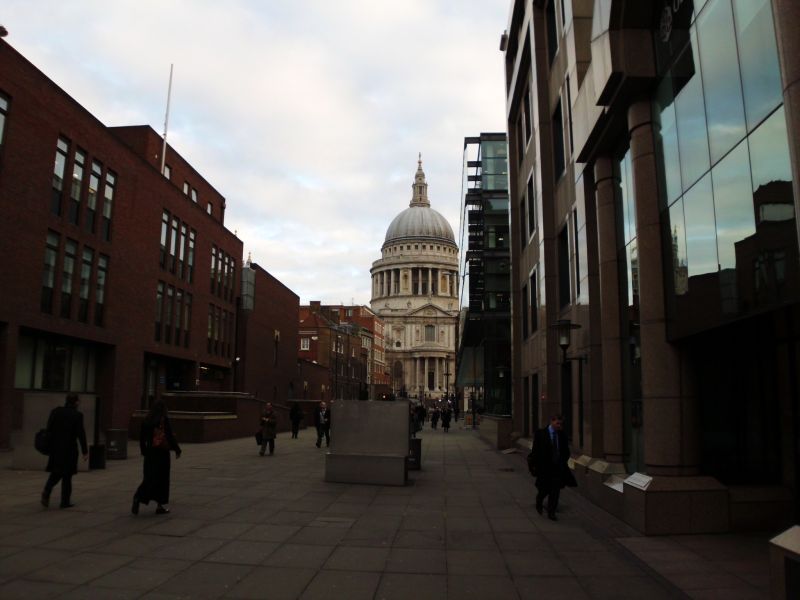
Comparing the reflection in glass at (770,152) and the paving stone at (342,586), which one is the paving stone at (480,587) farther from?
the reflection in glass at (770,152)

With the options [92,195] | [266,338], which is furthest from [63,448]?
[266,338]

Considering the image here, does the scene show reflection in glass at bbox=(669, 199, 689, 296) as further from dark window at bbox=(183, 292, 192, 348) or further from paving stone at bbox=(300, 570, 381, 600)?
dark window at bbox=(183, 292, 192, 348)

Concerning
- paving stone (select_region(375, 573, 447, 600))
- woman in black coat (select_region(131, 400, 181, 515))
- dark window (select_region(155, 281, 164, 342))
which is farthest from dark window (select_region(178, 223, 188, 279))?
paving stone (select_region(375, 573, 447, 600))

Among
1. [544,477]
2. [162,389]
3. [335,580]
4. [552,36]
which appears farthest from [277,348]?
[335,580]

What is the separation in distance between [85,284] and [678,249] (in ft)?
84.3

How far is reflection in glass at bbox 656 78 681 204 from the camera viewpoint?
33.7 ft

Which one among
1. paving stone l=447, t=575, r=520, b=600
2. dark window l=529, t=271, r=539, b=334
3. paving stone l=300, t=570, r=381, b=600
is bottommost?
paving stone l=447, t=575, r=520, b=600

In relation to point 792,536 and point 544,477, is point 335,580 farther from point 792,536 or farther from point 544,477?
point 544,477

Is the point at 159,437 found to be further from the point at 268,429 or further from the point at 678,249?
the point at 268,429

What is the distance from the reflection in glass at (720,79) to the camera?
8430 mm

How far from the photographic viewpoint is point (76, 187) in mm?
27781

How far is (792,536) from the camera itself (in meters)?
5.11

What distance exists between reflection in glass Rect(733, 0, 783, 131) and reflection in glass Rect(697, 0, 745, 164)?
181 millimetres

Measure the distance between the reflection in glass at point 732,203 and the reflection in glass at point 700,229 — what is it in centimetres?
16
